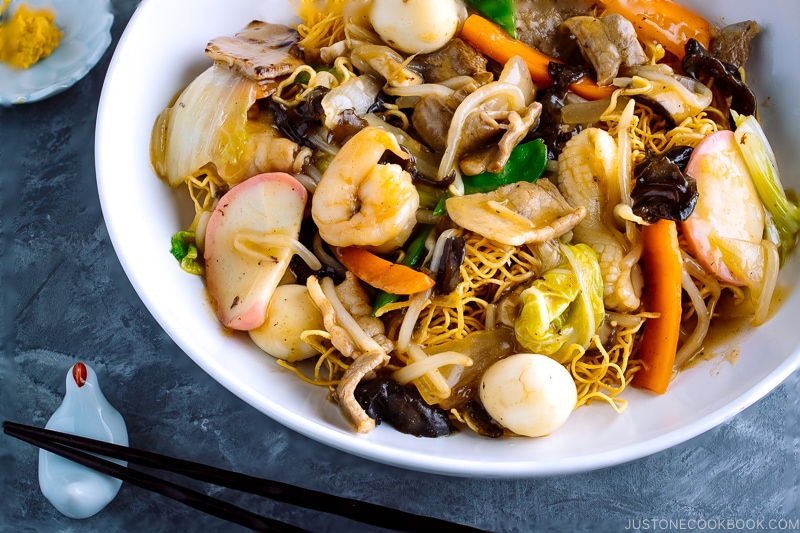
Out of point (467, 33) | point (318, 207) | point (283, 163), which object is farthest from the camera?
→ point (467, 33)

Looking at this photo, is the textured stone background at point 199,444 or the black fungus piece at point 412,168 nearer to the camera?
the black fungus piece at point 412,168

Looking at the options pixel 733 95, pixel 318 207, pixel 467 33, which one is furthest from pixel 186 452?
pixel 733 95

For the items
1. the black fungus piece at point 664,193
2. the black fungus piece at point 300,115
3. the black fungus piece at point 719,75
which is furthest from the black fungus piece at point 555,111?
the black fungus piece at point 300,115

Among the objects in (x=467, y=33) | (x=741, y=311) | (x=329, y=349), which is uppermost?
(x=467, y=33)

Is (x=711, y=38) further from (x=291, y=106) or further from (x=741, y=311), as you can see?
(x=291, y=106)

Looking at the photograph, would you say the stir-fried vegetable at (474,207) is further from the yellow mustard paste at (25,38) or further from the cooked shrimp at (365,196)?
the yellow mustard paste at (25,38)

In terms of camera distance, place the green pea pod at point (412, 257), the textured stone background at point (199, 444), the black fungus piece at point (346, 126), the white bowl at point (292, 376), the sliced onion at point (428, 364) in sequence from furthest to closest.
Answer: the textured stone background at point (199, 444) < the black fungus piece at point (346, 126) < the green pea pod at point (412, 257) < the sliced onion at point (428, 364) < the white bowl at point (292, 376)

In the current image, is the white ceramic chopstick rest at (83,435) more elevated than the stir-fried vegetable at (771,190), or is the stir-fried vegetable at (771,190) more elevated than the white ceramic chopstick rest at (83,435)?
the stir-fried vegetable at (771,190)

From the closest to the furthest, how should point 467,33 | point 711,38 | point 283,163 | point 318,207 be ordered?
1. point 318,207
2. point 283,163
3. point 467,33
4. point 711,38
